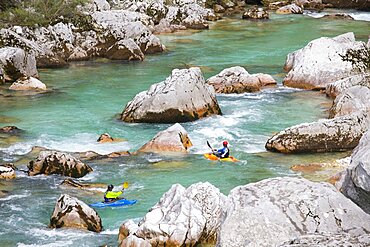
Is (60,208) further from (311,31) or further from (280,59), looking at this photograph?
(311,31)

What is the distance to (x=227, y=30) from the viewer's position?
3625 cm

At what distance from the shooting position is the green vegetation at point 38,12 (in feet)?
99.0

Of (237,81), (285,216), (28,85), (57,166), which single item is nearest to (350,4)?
(237,81)

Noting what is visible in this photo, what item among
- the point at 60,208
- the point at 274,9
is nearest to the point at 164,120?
the point at 60,208

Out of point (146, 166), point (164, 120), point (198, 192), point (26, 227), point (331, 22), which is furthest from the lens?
point (331, 22)

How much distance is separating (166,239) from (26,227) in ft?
9.83

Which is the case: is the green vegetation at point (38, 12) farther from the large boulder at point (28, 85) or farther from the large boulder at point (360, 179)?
the large boulder at point (360, 179)

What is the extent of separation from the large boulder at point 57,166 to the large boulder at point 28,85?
355 inches

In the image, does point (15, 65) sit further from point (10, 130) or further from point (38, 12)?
point (10, 130)

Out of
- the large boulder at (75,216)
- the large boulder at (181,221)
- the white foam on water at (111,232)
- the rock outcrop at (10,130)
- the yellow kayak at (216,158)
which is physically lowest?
the yellow kayak at (216,158)

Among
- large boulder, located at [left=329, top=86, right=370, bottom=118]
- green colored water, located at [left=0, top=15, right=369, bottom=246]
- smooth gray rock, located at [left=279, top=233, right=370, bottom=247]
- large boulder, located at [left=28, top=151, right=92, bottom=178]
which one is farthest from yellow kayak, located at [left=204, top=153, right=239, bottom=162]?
smooth gray rock, located at [left=279, top=233, right=370, bottom=247]

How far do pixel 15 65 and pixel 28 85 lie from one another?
1.59 metres

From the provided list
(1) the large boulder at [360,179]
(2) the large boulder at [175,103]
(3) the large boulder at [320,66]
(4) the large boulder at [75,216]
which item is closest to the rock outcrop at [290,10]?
(3) the large boulder at [320,66]

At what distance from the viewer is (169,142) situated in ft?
55.9
